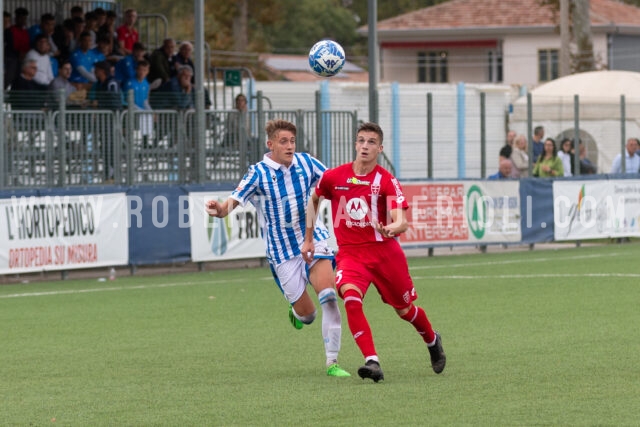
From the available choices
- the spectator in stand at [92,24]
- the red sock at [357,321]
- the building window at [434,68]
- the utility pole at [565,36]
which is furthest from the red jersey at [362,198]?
the building window at [434,68]

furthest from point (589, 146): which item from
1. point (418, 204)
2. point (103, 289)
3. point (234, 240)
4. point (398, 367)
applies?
point (398, 367)

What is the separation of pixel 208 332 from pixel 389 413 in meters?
5.33

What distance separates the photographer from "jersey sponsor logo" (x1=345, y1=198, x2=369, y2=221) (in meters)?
9.96

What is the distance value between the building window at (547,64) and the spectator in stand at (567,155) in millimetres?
37329

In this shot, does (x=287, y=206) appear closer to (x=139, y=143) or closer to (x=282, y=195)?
(x=282, y=195)

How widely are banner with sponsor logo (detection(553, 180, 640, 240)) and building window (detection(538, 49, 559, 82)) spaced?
3866 cm

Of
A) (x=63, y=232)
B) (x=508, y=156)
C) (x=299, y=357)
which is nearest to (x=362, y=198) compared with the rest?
(x=299, y=357)

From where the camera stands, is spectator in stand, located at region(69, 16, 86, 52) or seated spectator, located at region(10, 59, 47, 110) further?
spectator in stand, located at region(69, 16, 86, 52)

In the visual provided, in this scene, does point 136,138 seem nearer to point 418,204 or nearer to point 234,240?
point 234,240

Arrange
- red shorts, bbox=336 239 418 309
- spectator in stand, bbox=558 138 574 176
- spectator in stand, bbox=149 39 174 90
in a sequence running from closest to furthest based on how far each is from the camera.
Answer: red shorts, bbox=336 239 418 309, spectator in stand, bbox=149 39 174 90, spectator in stand, bbox=558 138 574 176

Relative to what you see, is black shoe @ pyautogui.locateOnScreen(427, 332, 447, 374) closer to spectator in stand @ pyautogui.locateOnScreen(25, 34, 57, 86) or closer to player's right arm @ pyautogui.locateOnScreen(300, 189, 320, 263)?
player's right arm @ pyautogui.locateOnScreen(300, 189, 320, 263)

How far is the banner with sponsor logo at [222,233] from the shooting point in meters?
21.2

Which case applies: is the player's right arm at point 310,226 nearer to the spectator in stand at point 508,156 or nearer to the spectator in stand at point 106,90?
the spectator in stand at point 106,90

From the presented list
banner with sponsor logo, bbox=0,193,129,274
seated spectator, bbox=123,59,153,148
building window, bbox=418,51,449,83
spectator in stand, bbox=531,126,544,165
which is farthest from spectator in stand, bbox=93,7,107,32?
building window, bbox=418,51,449,83
